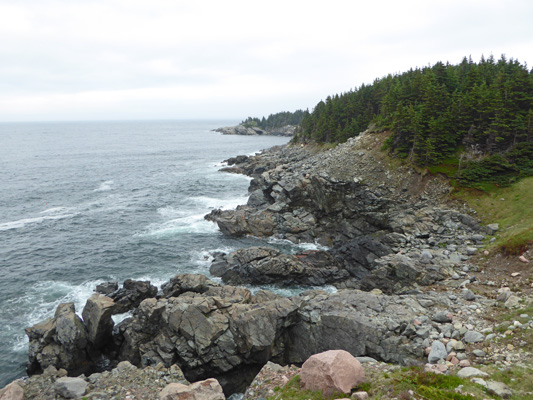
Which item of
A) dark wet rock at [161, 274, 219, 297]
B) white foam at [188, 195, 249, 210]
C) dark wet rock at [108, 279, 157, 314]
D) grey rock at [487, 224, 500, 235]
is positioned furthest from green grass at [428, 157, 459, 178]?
dark wet rock at [108, 279, 157, 314]

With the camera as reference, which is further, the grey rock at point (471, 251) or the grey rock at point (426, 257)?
the grey rock at point (471, 251)

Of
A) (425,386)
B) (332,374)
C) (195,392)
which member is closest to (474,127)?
(425,386)

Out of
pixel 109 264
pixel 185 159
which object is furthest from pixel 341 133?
pixel 185 159

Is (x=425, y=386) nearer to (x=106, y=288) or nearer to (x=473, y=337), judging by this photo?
(x=473, y=337)

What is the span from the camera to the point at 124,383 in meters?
19.1

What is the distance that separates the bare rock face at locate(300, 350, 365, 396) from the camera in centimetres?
1365

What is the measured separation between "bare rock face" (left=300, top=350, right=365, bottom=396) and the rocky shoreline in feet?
16.6

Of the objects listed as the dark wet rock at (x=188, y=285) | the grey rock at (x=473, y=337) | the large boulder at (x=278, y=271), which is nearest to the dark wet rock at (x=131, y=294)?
the dark wet rock at (x=188, y=285)

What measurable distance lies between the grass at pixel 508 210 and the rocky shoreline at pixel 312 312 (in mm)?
1584

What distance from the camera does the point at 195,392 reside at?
1559 cm

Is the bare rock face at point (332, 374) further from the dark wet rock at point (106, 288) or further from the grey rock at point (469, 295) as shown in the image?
the dark wet rock at point (106, 288)

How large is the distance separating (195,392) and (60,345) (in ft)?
52.6

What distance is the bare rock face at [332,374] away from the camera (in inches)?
537

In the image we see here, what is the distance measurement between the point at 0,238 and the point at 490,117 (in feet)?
249
